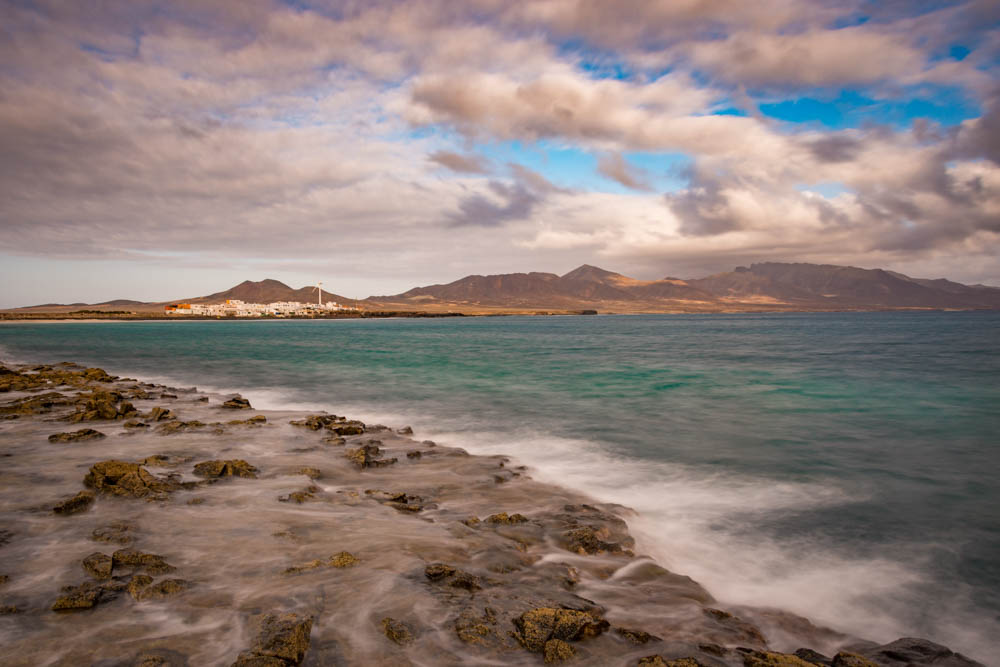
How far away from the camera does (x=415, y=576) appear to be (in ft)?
16.1

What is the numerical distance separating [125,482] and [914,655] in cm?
946

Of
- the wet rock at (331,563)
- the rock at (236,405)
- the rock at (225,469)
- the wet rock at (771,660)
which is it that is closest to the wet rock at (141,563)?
the wet rock at (331,563)

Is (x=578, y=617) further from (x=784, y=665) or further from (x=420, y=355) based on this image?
(x=420, y=355)

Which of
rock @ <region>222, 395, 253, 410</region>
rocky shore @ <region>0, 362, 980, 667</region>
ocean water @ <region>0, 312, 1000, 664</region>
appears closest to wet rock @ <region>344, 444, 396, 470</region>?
rocky shore @ <region>0, 362, 980, 667</region>

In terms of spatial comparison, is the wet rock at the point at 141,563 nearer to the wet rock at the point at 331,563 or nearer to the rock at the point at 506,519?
the wet rock at the point at 331,563

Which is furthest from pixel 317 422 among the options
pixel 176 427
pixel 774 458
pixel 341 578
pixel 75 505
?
pixel 774 458

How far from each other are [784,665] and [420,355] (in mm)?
37623

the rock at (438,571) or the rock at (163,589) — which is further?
the rock at (438,571)

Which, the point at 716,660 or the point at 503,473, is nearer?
the point at 716,660

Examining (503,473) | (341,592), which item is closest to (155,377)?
(503,473)

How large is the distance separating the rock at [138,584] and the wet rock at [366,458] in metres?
4.63

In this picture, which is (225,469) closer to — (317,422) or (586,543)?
(317,422)

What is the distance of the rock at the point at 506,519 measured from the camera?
6.64 meters

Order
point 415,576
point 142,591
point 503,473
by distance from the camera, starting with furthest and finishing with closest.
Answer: point 503,473 → point 415,576 → point 142,591
